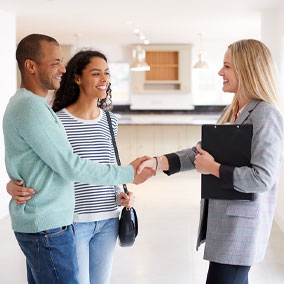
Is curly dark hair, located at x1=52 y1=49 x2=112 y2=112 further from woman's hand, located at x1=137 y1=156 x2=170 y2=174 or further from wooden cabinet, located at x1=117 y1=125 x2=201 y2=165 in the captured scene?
wooden cabinet, located at x1=117 y1=125 x2=201 y2=165

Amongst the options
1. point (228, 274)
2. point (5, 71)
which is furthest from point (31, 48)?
point (5, 71)

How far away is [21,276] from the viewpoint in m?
4.17

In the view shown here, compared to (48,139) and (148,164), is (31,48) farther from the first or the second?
(148,164)

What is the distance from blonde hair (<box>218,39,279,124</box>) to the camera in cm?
201

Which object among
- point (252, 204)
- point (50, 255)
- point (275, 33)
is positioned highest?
point (275, 33)

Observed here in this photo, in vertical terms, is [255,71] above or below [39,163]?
above

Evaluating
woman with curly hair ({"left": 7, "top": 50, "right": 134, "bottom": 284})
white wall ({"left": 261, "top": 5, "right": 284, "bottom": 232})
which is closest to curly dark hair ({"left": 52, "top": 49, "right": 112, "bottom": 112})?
woman with curly hair ({"left": 7, "top": 50, "right": 134, "bottom": 284})

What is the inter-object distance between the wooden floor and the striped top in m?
1.85

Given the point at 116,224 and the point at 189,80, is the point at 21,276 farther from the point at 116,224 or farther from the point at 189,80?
the point at 189,80

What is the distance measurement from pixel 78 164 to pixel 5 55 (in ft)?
17.1

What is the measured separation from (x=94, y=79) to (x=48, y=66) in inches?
20.4

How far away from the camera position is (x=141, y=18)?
26.5 feet

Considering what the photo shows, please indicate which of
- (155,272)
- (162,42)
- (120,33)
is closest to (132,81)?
(162,42)

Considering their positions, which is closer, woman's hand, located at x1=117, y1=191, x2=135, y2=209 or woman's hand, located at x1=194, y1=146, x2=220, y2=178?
woman's hand, located at x1=194, y1=146, x2=220, y2=178
